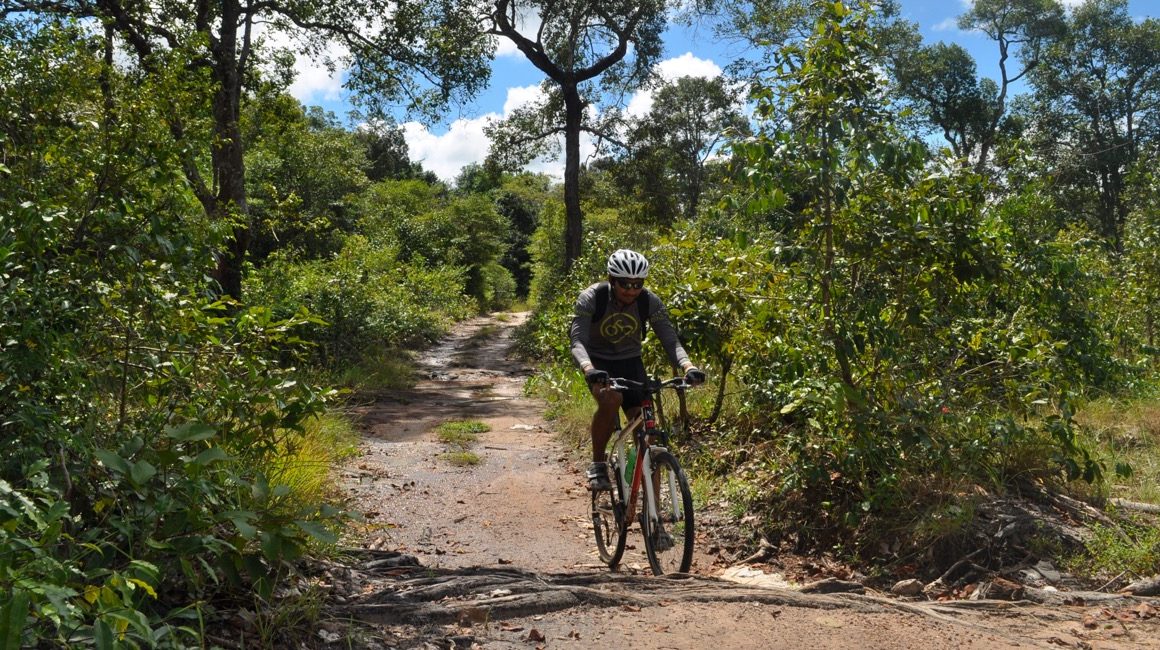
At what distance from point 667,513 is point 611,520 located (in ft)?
1.88

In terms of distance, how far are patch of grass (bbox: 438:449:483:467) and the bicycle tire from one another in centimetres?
323

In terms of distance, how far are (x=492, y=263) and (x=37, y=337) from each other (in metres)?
42.9

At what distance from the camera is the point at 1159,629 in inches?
160

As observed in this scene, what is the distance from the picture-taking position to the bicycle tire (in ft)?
17.6

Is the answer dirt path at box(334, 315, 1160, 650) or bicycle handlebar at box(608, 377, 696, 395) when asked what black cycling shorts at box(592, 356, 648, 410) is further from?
dirt path at box(334, 315, 1160, 650)

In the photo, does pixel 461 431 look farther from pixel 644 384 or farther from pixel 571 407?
pixel 644 384

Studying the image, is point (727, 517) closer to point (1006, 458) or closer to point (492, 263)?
point (1006, 458)

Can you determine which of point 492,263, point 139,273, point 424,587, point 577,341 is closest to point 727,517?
point 577,341

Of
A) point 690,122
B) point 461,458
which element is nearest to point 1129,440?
point 461,458

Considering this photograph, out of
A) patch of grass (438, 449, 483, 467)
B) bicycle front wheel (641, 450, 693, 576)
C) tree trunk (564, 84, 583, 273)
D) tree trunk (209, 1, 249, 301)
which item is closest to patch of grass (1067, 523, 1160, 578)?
bicycle front wheel (641, 450, 693, 576)

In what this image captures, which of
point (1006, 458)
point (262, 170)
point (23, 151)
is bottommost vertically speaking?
point (1006, 458)

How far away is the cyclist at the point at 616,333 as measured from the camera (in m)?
5.24

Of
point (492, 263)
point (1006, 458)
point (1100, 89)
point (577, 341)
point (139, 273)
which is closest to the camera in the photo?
point (139, 273)

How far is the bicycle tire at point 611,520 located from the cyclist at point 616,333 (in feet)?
0.31
